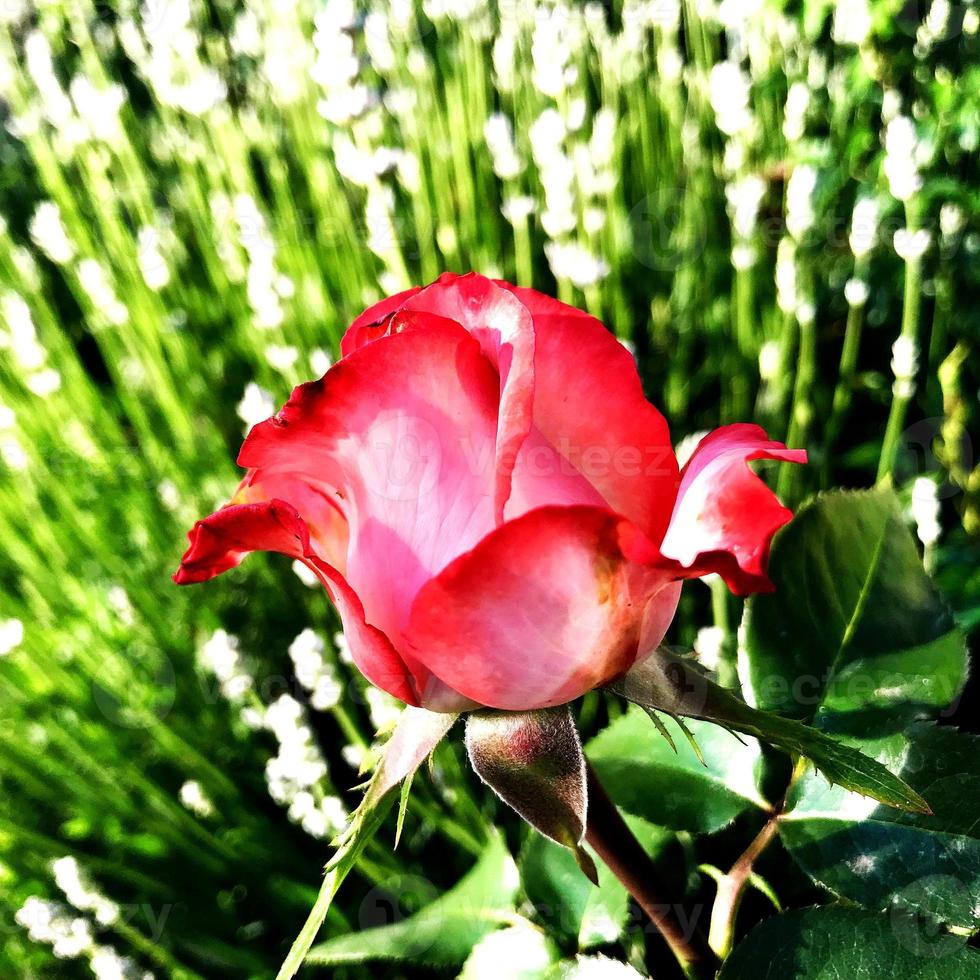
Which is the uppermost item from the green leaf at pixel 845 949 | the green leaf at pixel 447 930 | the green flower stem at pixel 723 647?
the green leaf at pixel 845 949

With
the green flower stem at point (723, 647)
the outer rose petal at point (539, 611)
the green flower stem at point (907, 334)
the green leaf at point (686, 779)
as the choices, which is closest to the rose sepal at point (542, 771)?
the outer rose petal at point (539, 611)

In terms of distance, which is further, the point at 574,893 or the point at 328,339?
the point at 328,339

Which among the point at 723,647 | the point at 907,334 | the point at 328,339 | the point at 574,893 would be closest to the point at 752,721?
the point at 574,893

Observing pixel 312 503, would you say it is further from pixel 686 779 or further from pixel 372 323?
pixel 686 779

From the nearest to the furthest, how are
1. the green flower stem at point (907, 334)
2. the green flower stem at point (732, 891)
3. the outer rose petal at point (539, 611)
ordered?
the outer rose petal at point (539, 611), the green flower stem at point (732, 891), the green flower stem at point (907, 334)

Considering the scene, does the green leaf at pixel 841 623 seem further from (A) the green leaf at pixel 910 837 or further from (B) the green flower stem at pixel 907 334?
(B) the green flower stem at pixel 907 334

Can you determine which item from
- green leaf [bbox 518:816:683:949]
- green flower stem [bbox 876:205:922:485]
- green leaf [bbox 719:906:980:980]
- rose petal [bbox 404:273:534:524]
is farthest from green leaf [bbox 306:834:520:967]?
green flower stem [bbox 876:205:922:485]

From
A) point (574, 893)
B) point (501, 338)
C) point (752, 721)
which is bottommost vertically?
point (574, 893)

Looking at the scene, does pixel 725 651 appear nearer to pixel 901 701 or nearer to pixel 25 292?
pixel 901 701

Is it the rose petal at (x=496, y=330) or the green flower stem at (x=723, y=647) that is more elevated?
the rose petal at (x=496, y=330)
